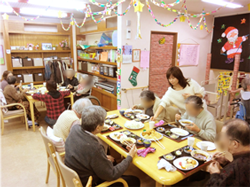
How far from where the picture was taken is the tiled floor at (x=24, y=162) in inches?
95.2

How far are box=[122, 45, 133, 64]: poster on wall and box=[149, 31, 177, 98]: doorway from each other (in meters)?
0.71

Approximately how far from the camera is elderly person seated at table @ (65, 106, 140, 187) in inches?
56.4

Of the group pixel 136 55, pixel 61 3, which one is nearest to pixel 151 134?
pixel 136 55

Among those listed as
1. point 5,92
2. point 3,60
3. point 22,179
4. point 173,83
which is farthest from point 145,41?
point 3,60

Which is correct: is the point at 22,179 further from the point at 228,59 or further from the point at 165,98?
the point at 228,59

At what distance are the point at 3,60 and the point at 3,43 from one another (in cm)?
49

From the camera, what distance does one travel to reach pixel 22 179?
96.8 inches

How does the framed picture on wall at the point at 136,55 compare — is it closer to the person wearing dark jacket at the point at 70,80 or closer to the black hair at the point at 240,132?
the person wearing dark jacket at the point at 70,80

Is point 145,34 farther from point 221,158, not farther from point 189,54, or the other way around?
point 221,158

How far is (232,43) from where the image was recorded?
5.10 metres

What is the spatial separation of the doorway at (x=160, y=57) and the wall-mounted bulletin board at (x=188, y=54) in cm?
16

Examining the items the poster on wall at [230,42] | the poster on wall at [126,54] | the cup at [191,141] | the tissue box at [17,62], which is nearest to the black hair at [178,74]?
the cup at [191,141]

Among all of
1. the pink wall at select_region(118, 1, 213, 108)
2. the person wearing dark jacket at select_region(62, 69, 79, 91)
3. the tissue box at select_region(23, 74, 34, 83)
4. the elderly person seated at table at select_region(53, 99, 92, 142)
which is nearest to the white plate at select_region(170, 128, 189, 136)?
the elderly person seated at table at select_region(53, 99, 92, 142)

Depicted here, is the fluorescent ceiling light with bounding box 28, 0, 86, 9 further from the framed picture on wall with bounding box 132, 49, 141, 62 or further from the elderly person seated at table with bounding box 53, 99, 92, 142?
the elderly person seated at table with bounding box 53, 99, 92, 142
